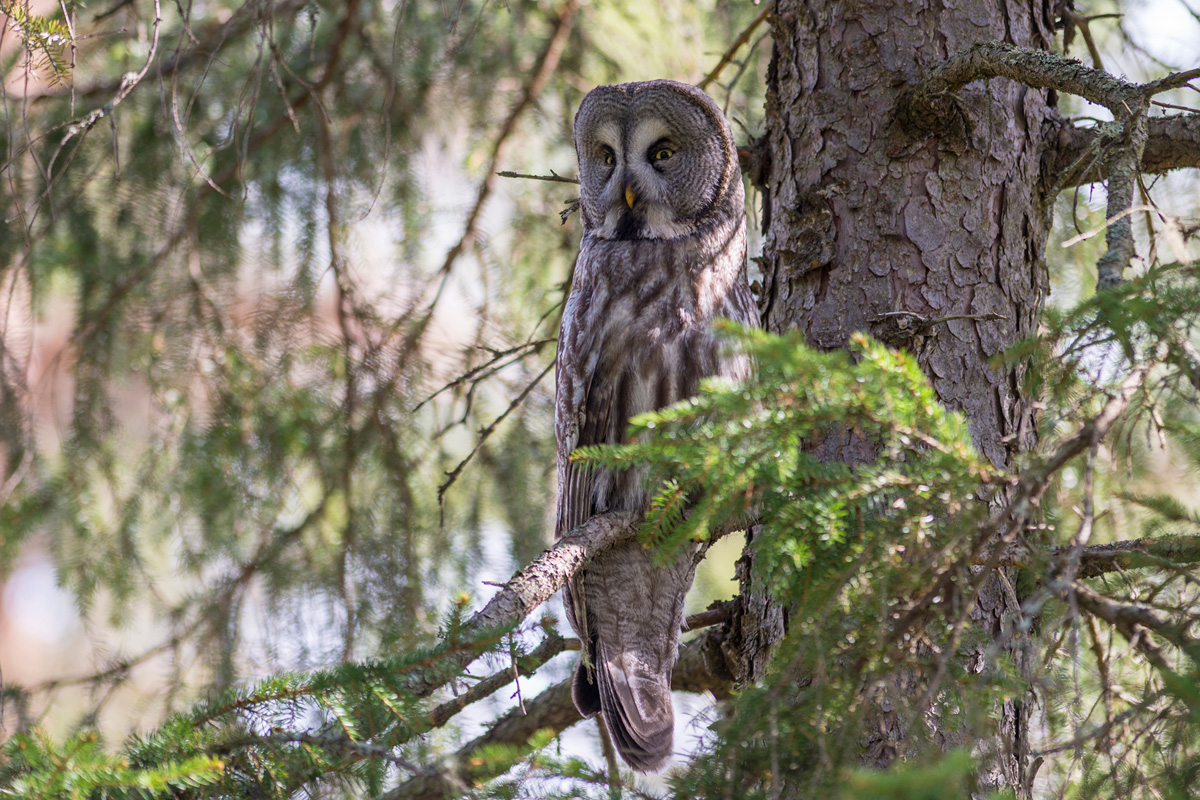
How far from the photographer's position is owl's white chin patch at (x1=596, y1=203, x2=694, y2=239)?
9.27 ft

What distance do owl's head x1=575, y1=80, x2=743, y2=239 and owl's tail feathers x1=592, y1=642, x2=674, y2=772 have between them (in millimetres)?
1207

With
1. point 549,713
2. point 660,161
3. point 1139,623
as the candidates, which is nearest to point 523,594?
point 1139,623

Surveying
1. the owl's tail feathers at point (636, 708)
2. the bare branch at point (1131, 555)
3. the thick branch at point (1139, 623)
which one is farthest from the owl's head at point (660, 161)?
the thick branch at point (1139, 623)

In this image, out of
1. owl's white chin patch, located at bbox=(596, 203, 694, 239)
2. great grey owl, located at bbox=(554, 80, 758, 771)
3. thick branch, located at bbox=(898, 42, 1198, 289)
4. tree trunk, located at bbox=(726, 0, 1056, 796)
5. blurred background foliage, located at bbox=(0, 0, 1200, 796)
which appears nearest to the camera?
thick branch, located at bbox=(898, 42, 1198, 289)

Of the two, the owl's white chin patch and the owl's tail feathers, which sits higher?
the owl's white chin patch

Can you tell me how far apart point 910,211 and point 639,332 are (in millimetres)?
744

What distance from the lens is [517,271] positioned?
3762 mm

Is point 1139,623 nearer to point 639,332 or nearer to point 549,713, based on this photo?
point 639,332

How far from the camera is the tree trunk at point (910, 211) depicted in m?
2.26

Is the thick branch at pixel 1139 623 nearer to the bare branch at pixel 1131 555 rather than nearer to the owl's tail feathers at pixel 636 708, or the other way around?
the bare branch at pixel 1131 555

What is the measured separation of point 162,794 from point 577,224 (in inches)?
110

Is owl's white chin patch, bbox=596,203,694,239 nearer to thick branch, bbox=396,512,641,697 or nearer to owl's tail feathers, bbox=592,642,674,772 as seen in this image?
thick branch, bbox=396,512,641,697

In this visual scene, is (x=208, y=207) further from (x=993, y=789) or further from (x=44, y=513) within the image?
(x=993, y=789)

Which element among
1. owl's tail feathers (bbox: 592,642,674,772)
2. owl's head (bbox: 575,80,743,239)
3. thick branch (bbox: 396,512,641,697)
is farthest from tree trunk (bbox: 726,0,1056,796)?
thick branch (bbox: 396,512,641,697)
